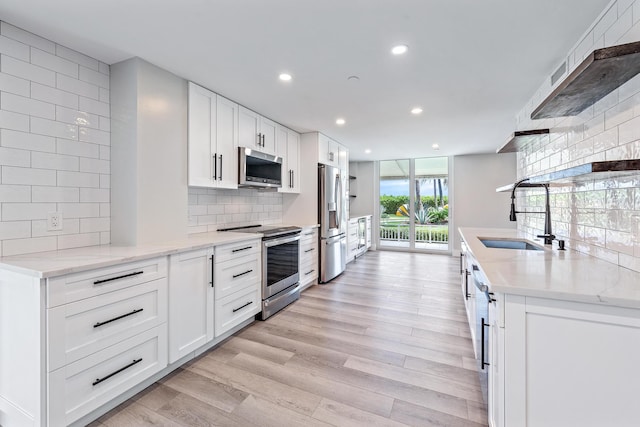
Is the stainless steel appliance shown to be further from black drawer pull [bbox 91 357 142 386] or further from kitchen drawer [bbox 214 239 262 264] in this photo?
black drawer pull [bbox 91 357 142 386]

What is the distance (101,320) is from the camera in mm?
1582

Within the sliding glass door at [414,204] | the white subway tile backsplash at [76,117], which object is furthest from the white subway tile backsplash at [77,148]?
the sliding glass door at [414,204]

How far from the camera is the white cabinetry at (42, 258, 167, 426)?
1.40 metres

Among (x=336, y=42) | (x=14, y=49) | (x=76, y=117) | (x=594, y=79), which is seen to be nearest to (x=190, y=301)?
(x=76, y=117)

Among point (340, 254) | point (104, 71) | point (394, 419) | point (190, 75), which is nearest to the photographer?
point (394, 419)

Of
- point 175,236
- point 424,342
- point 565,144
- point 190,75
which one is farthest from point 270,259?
point 565,144

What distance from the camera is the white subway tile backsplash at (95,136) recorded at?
2.04 meters

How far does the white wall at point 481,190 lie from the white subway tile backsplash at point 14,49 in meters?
6.77

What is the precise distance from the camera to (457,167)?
20.8 feet

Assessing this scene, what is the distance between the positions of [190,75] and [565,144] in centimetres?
302

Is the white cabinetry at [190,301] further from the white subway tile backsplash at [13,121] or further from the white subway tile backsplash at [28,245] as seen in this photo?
the white subway tile backsplash at [13,121]

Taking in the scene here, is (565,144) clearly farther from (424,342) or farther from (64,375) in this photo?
(64,375)

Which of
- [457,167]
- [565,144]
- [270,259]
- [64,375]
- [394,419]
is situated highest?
[457,167]

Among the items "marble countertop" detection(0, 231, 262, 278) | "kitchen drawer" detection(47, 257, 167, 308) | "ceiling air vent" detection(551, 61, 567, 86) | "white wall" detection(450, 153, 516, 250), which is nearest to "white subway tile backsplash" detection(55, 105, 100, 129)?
"marble countertop" detection(0, 231, 262, 278)
